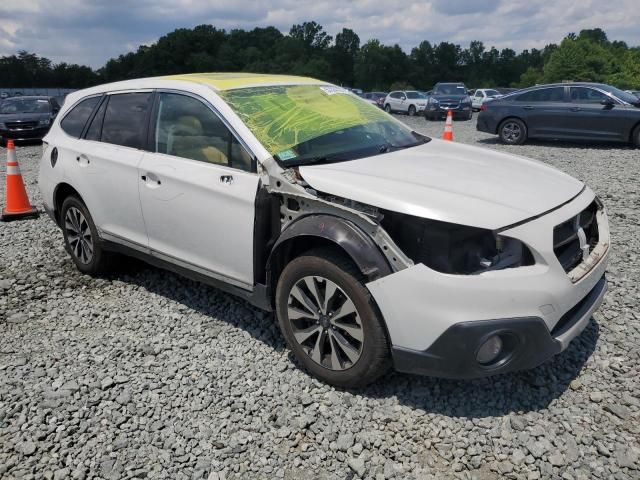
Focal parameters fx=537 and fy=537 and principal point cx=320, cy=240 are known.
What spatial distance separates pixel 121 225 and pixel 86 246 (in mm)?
766

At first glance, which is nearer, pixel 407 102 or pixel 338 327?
pixel 338 327

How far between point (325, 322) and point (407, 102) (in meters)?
27.0

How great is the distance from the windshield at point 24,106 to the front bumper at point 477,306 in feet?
55.3

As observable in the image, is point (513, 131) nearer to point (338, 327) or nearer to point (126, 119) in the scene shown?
point (126, 119)

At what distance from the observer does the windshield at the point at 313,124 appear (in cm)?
338

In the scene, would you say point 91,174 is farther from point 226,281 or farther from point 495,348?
point 495,348

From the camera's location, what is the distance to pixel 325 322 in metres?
3.02

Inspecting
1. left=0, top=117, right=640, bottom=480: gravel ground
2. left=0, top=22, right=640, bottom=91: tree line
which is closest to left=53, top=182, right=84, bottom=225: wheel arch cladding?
left=0, top=117, right=640, bottom=480: gravel ground

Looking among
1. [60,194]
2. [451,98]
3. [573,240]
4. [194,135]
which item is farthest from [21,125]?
[573,240]

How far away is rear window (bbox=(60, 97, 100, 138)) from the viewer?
15.3 ft

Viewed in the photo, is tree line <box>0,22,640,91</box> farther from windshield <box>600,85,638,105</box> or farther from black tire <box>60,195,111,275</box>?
black tire <box>60,195,111,275</box>

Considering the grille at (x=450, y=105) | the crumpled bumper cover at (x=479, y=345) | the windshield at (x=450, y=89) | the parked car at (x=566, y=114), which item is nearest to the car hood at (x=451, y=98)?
the grille at (x=450, y=105)

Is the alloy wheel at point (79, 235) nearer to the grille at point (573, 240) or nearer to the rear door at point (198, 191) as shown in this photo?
the rear door at point (198, 191)

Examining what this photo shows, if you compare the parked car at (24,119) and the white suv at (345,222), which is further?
the parked car at (24,119)
